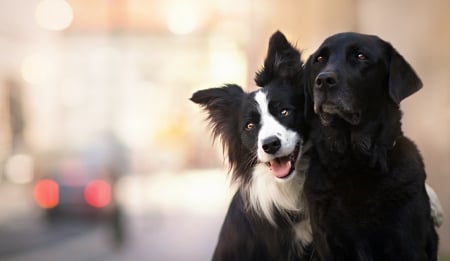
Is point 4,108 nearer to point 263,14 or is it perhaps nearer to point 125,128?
point 125,128

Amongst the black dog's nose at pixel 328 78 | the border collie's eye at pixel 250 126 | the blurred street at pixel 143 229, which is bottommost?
the blurred street at pixel 143 229

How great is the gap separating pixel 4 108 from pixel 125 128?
1596 mm

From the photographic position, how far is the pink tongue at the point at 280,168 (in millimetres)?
3503

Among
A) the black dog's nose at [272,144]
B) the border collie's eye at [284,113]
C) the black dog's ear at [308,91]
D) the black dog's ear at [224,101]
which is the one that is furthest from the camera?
the black dog's ear at [224,101]

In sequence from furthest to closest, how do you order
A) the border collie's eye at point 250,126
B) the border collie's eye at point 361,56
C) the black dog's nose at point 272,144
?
the border collie's eye at point 250,126, the black dog's nose at point 272,144, the border collie's eye at point 361,56

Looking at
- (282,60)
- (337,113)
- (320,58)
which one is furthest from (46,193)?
(337,113)

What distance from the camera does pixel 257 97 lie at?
12.2 feet

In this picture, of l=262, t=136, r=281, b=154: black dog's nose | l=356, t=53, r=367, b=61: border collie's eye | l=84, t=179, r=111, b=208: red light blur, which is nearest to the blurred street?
l=84, t=179, r=111, b=208: red light blur

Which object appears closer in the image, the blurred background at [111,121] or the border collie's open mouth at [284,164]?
the border collie's open mouth at [284,164]

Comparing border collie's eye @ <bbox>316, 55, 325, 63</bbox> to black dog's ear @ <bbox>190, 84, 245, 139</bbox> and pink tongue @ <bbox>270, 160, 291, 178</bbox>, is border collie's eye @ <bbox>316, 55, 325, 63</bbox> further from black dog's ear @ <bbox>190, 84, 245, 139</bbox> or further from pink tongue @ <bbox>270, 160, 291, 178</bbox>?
black dog's ear @ <bbox>190, 84, 245, 139</bbox>

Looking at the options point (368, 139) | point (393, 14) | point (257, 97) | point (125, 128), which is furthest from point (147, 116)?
point (368, 139)

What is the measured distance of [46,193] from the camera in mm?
9023

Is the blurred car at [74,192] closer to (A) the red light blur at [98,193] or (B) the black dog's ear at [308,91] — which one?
(A) the red light blur at [98,193]

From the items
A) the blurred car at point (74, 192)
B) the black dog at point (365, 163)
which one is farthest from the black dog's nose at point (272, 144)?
the blurred car at point (74, 192)
